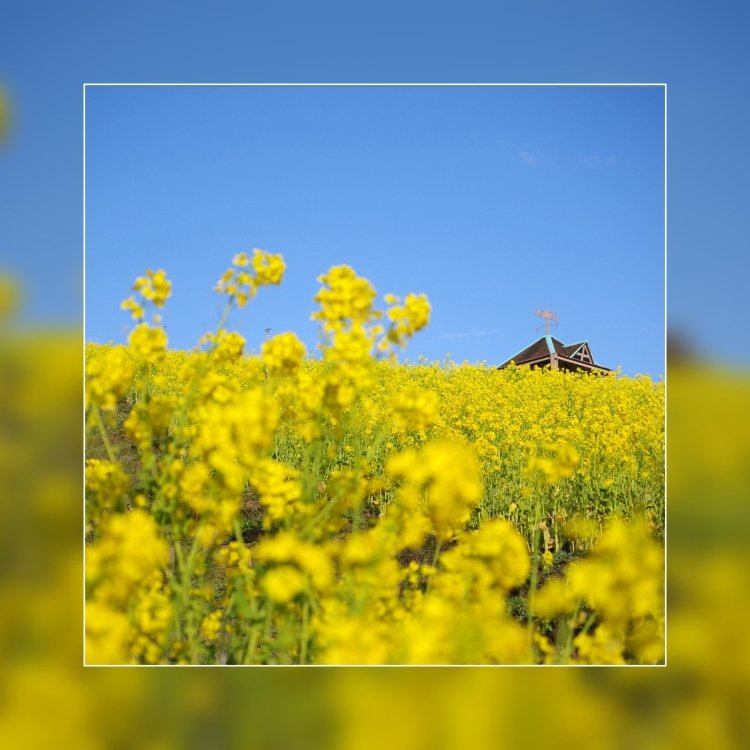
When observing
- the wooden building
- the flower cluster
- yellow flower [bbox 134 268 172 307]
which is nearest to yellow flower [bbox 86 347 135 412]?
yellow flower [bbox 134 268 172 307]

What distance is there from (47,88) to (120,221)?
0.36 m

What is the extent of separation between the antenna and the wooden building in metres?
0.13

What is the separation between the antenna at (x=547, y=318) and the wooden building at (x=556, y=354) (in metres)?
0.13

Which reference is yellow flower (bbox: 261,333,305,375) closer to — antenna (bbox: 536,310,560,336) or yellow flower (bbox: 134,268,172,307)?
yellow flower (bbox: 134,268,172,307)

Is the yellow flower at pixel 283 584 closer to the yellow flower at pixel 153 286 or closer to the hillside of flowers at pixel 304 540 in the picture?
the hillside of flowers at pixel 304 540

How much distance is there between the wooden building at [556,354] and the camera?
2.54 meters

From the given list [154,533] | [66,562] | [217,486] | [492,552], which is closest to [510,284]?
[492,552]

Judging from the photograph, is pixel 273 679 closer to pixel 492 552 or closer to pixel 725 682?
pixel 492 552

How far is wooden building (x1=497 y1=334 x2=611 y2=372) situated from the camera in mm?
2539

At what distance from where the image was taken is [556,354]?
8.59 ft

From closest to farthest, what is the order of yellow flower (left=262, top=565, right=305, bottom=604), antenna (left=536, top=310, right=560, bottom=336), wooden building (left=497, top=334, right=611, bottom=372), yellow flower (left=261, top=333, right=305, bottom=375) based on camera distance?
yellow flower (left=262, top=565, right=305, bottom=604)
yellow flower (left=261, top=333, right=305, bottom=375)
antenna (left=536, top=310, right=560, bottom=336)
wooden building (left=497, top=334, right=611, bottom=372)

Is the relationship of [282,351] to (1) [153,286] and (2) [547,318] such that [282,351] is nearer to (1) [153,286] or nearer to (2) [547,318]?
(1) [153,286]

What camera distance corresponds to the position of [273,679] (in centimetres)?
171

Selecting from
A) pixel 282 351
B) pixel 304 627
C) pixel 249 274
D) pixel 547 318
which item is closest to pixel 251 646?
pixel 304 627
